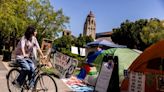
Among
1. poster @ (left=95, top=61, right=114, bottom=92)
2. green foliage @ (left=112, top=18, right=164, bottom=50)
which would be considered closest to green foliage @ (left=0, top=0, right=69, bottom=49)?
green foliage @ (left=112, top=18, right=164, bottom=50)

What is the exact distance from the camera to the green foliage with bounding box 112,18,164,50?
53062 mm

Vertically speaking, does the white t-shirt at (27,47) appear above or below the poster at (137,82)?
above

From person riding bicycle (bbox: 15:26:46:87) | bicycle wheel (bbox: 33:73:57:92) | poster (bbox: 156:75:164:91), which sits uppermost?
person riding bicycle (bbox: 15:26:46:87)

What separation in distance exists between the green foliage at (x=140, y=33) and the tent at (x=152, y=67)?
4047 cm

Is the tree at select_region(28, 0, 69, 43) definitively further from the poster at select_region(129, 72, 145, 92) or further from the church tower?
the church tower

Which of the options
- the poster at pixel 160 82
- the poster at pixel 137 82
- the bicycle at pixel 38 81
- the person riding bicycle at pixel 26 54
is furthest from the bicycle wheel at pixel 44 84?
the poster at pixel 160 82

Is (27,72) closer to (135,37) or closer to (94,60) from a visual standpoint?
(94,60)

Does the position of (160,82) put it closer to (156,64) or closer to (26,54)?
(156,64)

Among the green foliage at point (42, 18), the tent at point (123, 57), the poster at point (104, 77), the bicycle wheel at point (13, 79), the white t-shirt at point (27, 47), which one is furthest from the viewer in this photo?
the green foliage at point (42, 18)

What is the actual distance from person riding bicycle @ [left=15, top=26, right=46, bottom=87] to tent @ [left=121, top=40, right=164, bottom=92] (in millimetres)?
3450

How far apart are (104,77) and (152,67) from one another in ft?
4.80

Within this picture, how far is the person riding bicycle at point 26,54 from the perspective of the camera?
8023 millimetres

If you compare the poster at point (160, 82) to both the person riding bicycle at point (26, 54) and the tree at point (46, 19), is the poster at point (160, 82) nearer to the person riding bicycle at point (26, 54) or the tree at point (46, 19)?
the person riding bicycle at point (26, 54)

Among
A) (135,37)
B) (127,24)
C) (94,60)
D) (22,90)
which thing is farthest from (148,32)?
(22,90)
